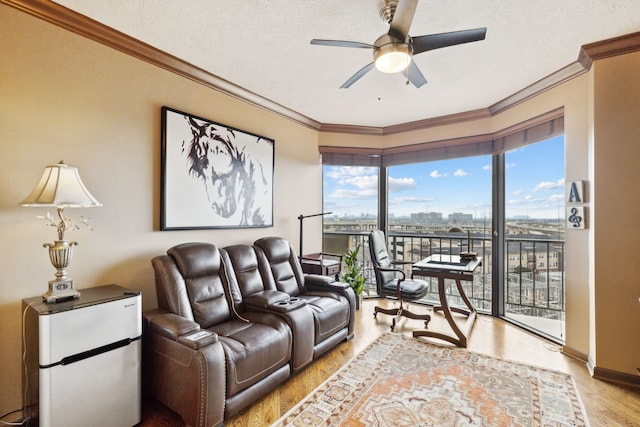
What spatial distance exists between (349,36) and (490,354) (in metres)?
3.08

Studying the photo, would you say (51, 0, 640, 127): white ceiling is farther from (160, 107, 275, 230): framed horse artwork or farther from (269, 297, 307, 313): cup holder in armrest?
(269, 297, 307, 313): cup holder in armrest

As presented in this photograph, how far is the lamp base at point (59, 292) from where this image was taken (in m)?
1.73

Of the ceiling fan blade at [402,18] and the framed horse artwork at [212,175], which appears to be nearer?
the ceiling fan blade at [402,18]

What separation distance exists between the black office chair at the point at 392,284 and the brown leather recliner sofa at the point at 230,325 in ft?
2.27

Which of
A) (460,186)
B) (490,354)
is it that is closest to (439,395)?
(490,354)

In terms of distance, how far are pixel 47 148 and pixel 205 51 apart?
1369 millimetres

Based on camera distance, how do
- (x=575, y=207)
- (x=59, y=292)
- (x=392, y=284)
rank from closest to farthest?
(x=59, y=292), (x=575, y=207), (x=392, y=284)

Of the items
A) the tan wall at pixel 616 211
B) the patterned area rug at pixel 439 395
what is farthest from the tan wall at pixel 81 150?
the tan wall at pixel 616 211

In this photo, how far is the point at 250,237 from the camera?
346cm

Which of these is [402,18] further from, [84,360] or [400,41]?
[84,360]

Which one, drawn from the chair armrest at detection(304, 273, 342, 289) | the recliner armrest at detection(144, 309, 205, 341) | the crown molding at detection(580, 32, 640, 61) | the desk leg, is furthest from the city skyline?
the recliner armrest at detection(144, 309, 205, 341)

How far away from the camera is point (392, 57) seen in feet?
6.41

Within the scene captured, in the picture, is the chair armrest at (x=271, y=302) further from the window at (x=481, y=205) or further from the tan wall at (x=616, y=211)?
the tan wall at (x=616, y=211)

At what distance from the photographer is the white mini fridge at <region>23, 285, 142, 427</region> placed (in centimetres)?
155
